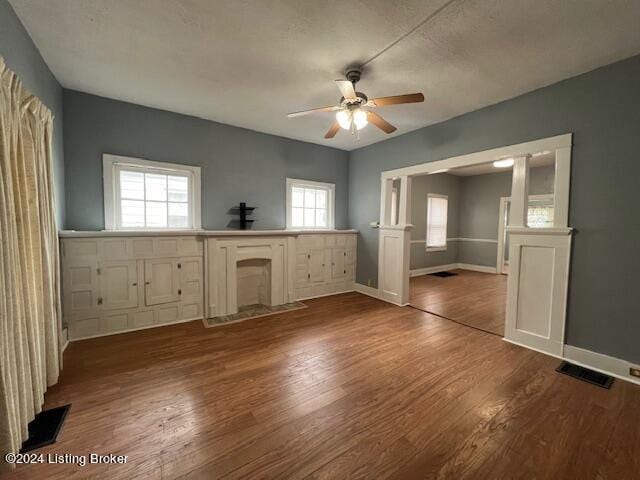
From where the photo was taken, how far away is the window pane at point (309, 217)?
16.3 ft

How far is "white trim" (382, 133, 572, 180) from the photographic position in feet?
8.54

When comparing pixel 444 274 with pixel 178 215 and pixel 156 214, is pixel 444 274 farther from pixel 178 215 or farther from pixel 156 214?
pixel 156 214

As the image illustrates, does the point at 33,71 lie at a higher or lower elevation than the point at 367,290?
higher

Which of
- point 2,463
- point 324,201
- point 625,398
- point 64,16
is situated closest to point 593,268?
point 625,398

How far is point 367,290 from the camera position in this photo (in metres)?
4.94

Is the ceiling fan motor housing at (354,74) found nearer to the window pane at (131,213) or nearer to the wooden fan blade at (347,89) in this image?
the wooden fan blade at (347,89)

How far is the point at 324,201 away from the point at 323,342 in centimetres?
298

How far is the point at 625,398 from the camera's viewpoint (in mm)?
1995

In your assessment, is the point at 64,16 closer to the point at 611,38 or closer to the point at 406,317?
the point at 611,38

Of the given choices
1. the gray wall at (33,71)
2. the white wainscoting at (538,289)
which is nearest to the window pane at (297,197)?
the gray wall at (33,71)

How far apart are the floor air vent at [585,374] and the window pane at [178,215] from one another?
15.1 feet

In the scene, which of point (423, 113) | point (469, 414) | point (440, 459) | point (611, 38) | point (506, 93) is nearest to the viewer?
point (440, 459)

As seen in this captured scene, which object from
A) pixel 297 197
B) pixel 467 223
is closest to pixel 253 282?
pixel 297 197

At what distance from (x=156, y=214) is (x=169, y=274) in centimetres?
85
